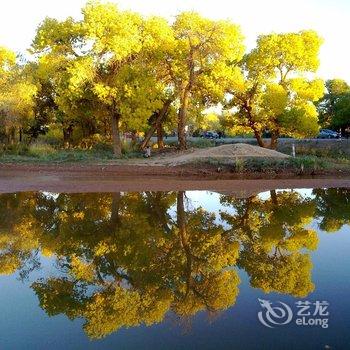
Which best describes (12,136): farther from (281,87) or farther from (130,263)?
(130,263)

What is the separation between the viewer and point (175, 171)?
22922 millimetres

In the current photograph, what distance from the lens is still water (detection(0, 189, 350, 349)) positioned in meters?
5.88

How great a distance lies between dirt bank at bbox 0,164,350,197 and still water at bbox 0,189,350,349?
4921 millimetres

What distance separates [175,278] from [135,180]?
13651 mm

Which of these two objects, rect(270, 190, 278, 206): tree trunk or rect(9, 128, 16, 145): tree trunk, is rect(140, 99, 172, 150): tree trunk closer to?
rect(9, 128, 16, 145): tree trunk

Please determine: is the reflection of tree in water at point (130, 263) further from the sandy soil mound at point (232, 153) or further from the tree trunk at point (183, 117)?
the tree trunk at point (183, 117)

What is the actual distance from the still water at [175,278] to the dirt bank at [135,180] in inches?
194

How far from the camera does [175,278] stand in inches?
316

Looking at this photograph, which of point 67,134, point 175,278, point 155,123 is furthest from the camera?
point 67,134

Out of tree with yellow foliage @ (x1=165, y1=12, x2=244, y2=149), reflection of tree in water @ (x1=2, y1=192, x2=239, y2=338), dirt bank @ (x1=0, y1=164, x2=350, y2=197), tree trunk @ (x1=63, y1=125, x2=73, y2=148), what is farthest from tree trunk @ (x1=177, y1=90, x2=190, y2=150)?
reflection of tree in water @ (x1=2, y1=192, x2=239, y2=338)

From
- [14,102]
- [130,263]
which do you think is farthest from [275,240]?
[14,102]

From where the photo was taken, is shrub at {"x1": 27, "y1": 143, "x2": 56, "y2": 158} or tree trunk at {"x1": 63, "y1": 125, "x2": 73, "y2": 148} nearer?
shrub at {"x1": 27, "y1": 143, "x2": 56, "y2": 158}

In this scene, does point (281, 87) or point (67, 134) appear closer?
point (281, 87)

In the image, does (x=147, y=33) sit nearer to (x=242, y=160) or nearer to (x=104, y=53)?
(x=104, y=53)
